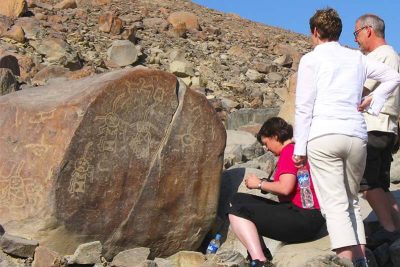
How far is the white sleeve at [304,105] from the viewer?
14.3ft

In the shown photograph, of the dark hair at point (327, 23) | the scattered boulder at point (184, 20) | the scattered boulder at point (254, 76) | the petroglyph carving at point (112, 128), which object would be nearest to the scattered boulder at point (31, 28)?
the scattered boulder at point (254, 76)

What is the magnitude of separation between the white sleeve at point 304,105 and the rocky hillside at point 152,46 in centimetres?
750

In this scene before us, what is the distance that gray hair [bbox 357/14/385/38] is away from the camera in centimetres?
508

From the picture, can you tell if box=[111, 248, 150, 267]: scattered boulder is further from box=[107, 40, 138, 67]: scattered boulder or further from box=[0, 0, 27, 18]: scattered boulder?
box=[0, 0, 27, 18]: scattered boulder

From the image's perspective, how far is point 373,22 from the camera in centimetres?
507

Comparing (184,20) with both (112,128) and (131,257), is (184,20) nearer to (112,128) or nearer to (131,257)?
(112,128)

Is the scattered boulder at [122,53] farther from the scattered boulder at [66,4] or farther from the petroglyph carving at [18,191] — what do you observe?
the petroglyph carving at [18,191]

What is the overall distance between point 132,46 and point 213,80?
186cm

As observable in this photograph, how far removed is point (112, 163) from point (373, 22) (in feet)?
6.59

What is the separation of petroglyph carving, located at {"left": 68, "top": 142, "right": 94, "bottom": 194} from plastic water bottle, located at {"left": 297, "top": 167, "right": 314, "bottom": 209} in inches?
55.7

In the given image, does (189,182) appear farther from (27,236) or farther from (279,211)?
(27,236)

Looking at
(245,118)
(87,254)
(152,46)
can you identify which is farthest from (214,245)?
(152,46)

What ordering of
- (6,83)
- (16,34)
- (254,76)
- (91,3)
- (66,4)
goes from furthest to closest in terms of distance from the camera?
(91,3) → (66,4) → (254,76) → (16,34) → (6,83)

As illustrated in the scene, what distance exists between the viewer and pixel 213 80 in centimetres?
1559
